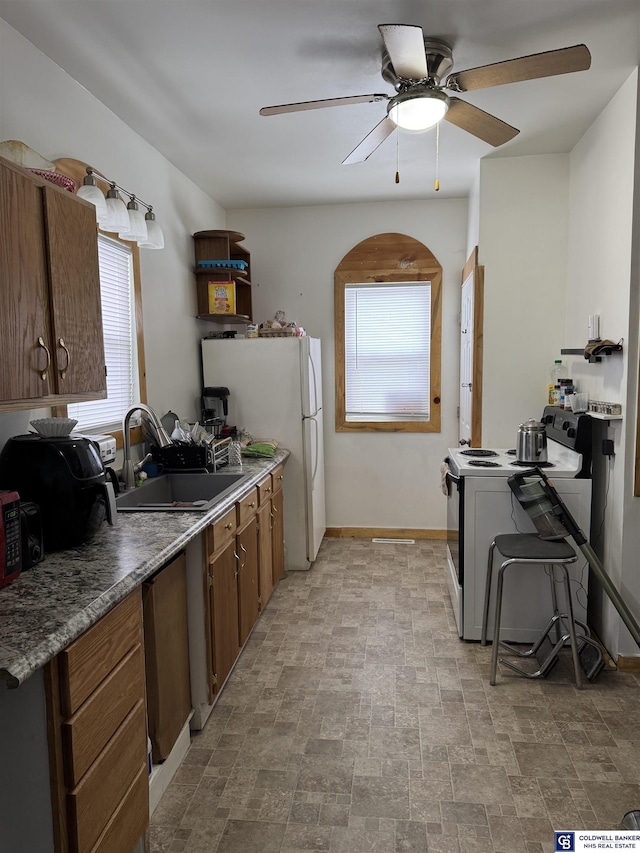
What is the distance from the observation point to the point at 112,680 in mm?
1515

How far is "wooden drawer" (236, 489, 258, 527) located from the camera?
284cm

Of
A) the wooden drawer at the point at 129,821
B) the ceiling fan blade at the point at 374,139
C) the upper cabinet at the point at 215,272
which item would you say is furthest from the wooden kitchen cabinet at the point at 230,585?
the ceiling fan blade at the point at 374,139

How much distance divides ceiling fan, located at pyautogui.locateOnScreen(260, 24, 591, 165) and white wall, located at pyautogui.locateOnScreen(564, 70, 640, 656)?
2.23 ft

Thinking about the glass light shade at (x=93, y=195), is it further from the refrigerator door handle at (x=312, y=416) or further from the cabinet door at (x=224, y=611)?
the refrigerator door handle at (x=312, y=416)

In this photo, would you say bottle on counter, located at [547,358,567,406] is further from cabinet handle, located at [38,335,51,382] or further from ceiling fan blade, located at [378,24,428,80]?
cabinet handle, located at [38,335,51,382]

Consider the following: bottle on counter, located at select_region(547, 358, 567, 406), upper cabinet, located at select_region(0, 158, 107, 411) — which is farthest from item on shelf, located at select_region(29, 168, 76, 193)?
bottle on counter, located at select_region(547, 358, 567, 406)

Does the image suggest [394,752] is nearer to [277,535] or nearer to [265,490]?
[265,490]

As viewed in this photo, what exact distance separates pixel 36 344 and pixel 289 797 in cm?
169

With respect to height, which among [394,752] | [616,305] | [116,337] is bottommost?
[394,752]

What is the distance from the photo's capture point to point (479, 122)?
2.38 meters

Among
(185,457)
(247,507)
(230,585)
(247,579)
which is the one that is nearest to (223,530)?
(230,585)

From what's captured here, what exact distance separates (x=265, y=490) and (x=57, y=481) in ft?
5.74

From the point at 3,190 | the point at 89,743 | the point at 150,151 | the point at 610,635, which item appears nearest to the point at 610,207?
the point at 610,635

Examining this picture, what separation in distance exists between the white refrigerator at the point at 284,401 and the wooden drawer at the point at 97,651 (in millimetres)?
2463
